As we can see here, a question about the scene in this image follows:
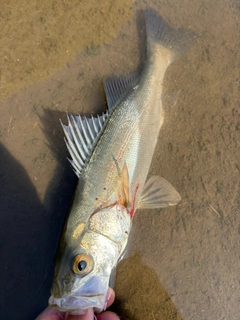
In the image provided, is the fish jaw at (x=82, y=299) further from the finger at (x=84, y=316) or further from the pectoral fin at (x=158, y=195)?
the pectoral fin at (x=158, y=195)

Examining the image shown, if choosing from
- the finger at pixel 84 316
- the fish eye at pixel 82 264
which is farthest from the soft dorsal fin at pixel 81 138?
the finger at pixel 84 316

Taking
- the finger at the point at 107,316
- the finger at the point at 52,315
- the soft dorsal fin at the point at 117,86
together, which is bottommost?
the finger at the point at 107,316

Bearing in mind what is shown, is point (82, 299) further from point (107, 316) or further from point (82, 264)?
point (107, 316)

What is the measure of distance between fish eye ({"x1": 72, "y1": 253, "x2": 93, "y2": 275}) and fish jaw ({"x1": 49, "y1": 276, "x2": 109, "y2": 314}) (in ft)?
0.23

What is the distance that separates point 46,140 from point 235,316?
2372 mm

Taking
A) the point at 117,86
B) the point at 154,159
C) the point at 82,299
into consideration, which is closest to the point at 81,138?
the point at 117,86

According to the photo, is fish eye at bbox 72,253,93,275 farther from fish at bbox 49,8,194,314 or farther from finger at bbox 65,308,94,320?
finger at bbox 65,308,94,320

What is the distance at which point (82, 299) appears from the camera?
6.68ft

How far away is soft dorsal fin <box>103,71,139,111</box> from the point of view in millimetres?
2861

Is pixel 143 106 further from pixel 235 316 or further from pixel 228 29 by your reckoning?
pixel 235 316

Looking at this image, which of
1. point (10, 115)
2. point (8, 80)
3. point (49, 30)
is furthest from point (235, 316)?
point (49, 30)

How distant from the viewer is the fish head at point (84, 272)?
204cm

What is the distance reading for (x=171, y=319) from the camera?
2.83 meters

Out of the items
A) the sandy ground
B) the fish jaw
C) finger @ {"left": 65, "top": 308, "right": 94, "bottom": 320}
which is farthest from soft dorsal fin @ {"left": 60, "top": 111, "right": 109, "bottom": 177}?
finger @ {"left": 65, "top": 308, "right": 94, "bottom": 320}
